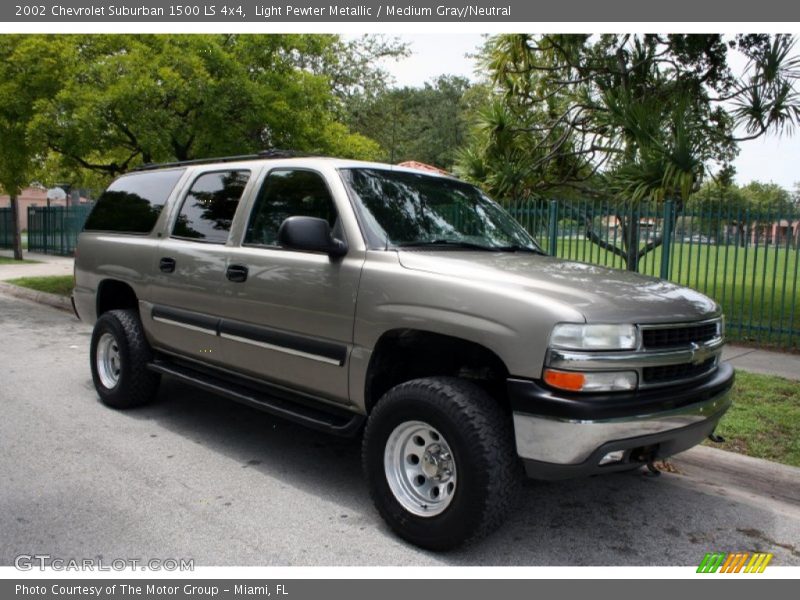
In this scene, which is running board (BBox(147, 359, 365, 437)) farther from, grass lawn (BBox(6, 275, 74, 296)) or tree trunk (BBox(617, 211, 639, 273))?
grass lawn (BBox(6, 275, 74, 296))

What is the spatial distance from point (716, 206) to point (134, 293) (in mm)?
7362

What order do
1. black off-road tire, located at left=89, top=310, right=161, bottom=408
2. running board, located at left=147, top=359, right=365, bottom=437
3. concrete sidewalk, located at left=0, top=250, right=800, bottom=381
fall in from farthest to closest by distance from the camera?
concrete sidewalk, located at left=0, top=250, right=800, bottom=381 < black off-road tire, located at left=89, top=310, right=161, bottom=408 < running board, located at left=147, top=359, right=365, bottom=437

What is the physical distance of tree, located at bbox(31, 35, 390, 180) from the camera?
1034cm

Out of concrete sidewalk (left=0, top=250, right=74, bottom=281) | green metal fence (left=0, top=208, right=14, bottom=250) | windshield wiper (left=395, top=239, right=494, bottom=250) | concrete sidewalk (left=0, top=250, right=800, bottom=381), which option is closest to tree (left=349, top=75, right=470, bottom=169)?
green metal fence (left=0, top=208, right=14, bottom=250)

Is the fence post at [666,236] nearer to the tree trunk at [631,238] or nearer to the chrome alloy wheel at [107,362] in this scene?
the tree trunk at [631,238]

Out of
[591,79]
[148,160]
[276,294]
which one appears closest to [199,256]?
[276,294]

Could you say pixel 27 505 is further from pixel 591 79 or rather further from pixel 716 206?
pixel 591 79

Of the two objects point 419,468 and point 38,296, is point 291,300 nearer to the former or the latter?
point 419,468

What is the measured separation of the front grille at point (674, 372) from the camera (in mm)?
3321

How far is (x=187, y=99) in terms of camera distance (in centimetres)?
1038

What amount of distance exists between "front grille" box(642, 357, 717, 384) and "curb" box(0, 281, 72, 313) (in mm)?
10902

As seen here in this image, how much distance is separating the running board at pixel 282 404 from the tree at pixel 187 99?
636 centimetres

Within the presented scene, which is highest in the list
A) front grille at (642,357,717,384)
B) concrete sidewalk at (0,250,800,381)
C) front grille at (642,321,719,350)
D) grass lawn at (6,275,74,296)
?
front grille at (642,321,719,350)

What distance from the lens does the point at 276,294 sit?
4.33 meters
